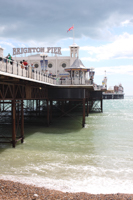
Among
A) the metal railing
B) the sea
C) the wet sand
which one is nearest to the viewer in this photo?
the wet sand

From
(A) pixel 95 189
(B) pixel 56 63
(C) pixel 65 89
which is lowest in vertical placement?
(A) pixel 95 189

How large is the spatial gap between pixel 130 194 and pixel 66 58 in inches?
2671

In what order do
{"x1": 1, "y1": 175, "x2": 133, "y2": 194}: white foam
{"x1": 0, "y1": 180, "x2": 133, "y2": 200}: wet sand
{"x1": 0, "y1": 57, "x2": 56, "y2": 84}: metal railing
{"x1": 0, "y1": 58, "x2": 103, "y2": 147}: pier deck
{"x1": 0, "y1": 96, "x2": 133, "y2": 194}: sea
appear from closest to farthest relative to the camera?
{"x1": 0, "y1": 180, "x2": 133, "y2": 200}: wet sand
{"x1": 1, "y1": 175, "x2": 133, "y2": 194}: white foam
{"x1": 0, "y1": 96, "x2": 133, "y2": 194}: sea
{"x1": 0, "y1": 57, "x2": 56, "y2": 84}: metal railing
{"x1": 0, "y1": 58, "x2": 103, "y2": 147}: pier deck

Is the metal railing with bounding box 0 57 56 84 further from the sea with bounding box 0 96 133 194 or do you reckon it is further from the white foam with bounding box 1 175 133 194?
the white foam with bounding box 1 175 133 194

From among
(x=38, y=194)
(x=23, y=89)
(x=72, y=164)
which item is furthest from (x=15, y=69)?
(x=38, y=194)

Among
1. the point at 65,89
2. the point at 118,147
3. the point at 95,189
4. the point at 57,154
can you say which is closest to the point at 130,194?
the point at 95,189

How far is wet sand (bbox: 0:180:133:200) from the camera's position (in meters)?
10.4

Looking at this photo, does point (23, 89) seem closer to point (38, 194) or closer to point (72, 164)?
point (72, 164)

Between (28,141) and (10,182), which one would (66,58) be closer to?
(28,141)

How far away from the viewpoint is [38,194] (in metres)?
10.7

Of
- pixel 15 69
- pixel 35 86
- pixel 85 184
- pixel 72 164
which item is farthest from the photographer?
pixel 35 86

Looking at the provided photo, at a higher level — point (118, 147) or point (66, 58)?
point (66, 58)

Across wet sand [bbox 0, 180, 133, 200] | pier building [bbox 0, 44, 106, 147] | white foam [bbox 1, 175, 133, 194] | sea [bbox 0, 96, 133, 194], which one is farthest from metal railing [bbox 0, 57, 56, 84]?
wet sand [bbox 0, 180, 133, 200]

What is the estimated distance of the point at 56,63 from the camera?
252ft
